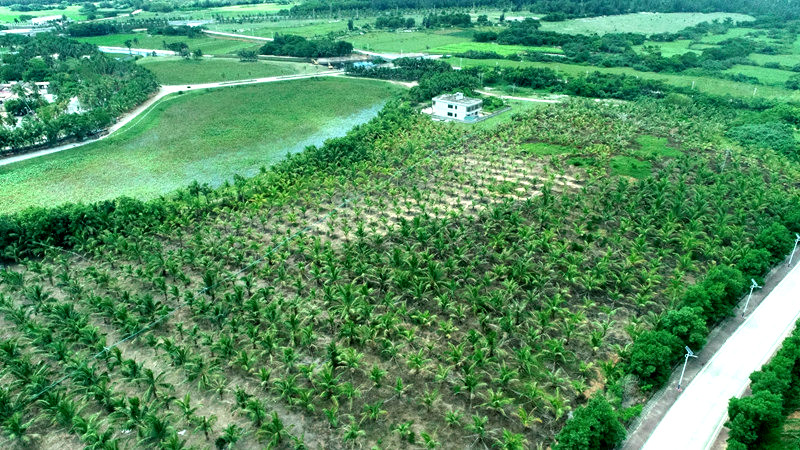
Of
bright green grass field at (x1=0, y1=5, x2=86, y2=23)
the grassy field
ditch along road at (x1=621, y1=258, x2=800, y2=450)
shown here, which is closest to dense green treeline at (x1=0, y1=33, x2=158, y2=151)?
bright green grass field at (x1=0, y1=5, x2=86, y2=23)

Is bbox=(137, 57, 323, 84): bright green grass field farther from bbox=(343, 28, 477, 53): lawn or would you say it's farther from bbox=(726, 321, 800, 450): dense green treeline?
bbox=(726, 321, 800, 450): dense green treeline

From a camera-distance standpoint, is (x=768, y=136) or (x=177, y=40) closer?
(x=768, y=136)

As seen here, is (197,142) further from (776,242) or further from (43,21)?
(43,21)

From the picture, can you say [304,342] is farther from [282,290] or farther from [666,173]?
[666,173]

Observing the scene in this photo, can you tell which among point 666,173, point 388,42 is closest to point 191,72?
point 388,42

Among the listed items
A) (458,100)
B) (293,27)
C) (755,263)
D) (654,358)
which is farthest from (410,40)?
(654,358)

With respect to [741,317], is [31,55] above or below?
above

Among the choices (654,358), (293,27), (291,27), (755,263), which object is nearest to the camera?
(654,358)

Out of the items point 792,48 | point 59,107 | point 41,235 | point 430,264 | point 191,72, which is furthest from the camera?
point 792,48
